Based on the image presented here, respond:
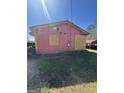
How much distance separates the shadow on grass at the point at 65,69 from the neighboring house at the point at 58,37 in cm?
5

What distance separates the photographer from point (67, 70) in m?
2.05

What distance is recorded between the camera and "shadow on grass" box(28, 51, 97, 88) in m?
1.99

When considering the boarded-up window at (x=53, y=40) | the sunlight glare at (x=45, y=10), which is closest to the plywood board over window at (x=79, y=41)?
the boarded-up window at (x=53, y=40)

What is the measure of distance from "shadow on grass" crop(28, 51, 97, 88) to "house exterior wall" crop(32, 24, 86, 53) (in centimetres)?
5

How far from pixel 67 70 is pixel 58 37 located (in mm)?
281

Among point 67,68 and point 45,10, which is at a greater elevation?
point 45,10

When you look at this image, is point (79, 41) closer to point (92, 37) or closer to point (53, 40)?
point (92, 37)

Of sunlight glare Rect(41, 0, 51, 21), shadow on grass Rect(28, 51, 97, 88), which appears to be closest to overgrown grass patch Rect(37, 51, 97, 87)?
shadow on grass Rect(28, 51, 97, 88)

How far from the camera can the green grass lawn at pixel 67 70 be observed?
2.00 meters

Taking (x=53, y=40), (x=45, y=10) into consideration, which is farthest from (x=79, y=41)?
(x=45, y=10)
